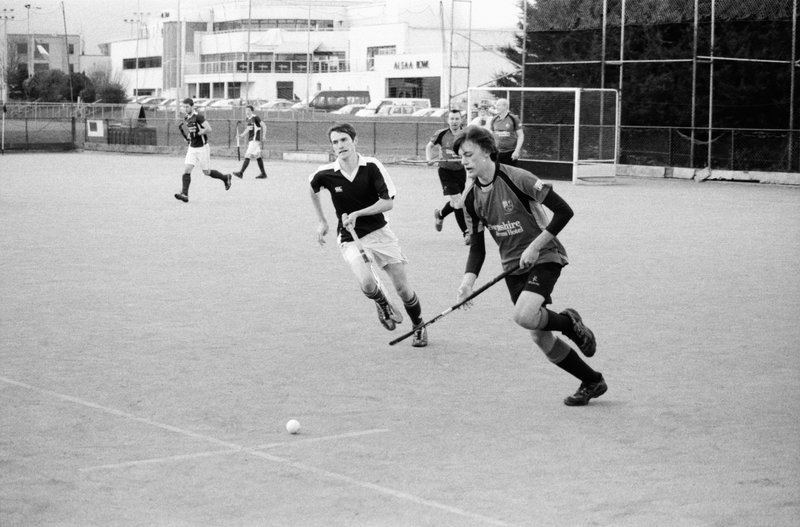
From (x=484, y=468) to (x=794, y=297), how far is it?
6.52m

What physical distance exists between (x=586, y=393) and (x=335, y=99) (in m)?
73.8

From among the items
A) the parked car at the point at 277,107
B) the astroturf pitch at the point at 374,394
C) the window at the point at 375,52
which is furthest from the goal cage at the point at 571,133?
the window at the point at 375,52

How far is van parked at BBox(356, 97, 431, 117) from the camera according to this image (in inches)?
2483

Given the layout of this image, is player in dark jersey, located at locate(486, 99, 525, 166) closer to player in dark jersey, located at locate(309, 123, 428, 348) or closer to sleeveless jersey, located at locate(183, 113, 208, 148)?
sleeveless jersey, located at locate(183, 113, 208, 148)

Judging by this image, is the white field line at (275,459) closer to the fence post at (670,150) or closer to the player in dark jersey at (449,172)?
the player in dark jersey at (449,172)

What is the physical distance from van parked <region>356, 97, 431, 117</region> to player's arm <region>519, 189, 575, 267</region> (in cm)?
5523

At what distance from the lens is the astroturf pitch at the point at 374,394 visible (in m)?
5.33

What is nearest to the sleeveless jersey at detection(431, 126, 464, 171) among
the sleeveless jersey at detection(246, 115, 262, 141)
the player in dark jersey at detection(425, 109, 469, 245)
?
the player in dark jersey at detection(425, 109, 469, 245)

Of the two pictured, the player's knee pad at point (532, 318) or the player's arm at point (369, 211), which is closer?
the player's knee pad at point (532, 318)

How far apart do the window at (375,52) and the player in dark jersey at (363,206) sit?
82.7 m

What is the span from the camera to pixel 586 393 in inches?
284

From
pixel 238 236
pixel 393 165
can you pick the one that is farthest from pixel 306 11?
pixel 238 236

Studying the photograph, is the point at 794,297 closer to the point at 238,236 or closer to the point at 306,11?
the point at 238,236

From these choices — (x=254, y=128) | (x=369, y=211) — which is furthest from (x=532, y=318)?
(x=254, y=128)
